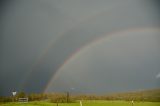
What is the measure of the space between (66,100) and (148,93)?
6.69 metres

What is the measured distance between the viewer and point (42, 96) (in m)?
21.0

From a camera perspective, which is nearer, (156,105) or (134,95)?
(156,105)

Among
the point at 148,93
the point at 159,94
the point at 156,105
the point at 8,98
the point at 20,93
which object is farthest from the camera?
the point at 148,93

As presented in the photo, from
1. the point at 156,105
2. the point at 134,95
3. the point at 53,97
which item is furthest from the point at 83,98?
the point at 156,105

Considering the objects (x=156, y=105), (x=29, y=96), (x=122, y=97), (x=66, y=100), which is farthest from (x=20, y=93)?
(x=156, y=105)

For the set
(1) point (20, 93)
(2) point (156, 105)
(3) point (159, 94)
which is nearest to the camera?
(2) point (156, 105)

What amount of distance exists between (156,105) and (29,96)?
8.29 m

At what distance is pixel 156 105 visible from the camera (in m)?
15.1

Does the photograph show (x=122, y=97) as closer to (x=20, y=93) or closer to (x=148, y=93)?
(x=148, y=93)

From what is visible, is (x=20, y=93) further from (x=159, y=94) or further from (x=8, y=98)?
(x=159, y=94)

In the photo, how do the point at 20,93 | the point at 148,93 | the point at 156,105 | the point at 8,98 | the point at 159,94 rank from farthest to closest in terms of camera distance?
1. the point at 148,93
2. the point at 159,94
3. the point at 20,93
4. the point at 8,98
5. the point at 156,105

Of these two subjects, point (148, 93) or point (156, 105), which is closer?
point (156, 105)

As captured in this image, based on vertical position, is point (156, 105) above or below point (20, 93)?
below

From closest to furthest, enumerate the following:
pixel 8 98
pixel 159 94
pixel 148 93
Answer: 1. pixel 8 98
2. pixel 159 94
3. pixel 148 93
